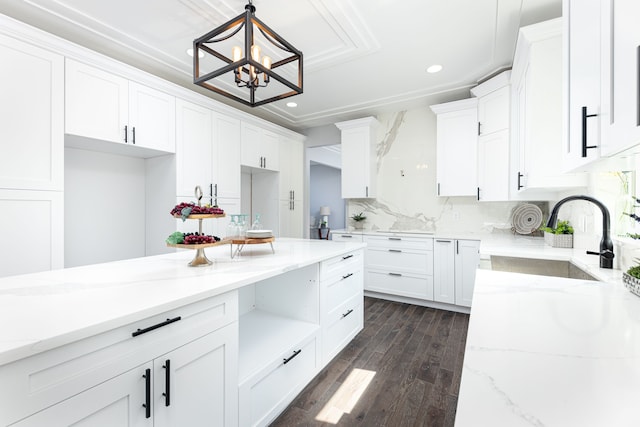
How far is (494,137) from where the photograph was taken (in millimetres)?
3131

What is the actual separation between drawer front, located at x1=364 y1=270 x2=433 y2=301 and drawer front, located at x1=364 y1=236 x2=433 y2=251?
1.17 ft

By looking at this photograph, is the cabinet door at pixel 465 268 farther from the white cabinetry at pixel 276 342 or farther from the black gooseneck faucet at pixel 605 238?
the white cabinetry at pixel 276 342

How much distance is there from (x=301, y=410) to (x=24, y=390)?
1.40 metres

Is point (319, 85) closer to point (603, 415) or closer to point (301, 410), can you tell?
point (301, 410)

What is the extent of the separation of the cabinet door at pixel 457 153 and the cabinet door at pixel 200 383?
→ 3.21 metres

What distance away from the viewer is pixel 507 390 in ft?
1.61

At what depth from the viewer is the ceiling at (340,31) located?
6.97 ft

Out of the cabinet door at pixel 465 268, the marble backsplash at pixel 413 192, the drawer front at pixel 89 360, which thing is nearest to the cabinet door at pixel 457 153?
the marble backsplash at pixel 413 192

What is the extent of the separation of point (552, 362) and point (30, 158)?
3.04 metres

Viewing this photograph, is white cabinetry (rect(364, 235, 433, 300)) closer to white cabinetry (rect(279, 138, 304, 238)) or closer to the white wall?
white cabinetry (rect(279, 138, 304, 238))

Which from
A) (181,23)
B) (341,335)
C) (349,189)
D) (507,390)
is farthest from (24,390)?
(349,189)

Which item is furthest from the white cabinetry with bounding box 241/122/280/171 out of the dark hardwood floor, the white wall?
the dark hardwood floor

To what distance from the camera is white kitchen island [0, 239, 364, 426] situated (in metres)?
0.76

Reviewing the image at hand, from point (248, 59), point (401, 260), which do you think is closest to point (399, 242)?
point (401, 260)
